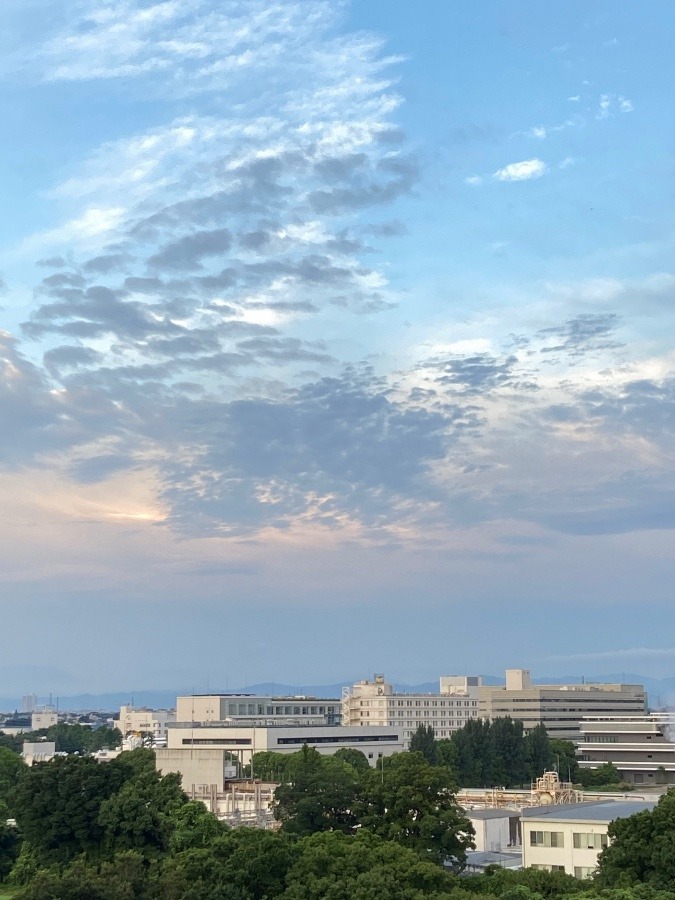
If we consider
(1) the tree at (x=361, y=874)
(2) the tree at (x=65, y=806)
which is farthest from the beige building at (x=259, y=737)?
(1) the tree at (x=361, y=874)

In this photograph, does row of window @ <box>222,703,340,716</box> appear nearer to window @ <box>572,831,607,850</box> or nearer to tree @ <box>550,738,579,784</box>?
tree @ <box>550,738,579,784</box>

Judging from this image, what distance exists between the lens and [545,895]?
1272 inches

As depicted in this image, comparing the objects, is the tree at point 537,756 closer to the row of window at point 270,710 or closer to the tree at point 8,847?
the row of window at point 270,710

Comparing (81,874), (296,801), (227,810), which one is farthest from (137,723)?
(81,874)

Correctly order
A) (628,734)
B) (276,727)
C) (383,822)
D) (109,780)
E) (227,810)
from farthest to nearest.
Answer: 1. (628,734)
2. (276,727)
3. (227,810)
4. (109,780)
5. (383,822)

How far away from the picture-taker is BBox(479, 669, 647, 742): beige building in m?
136

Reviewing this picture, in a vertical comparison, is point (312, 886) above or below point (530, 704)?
below

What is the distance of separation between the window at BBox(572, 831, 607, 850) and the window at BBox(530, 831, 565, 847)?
62 cm

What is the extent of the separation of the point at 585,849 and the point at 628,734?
73147 millimetres

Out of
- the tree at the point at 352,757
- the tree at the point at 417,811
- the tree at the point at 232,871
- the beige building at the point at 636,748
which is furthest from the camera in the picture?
the beige building at the point at 636,748

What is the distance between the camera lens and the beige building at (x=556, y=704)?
447 feet

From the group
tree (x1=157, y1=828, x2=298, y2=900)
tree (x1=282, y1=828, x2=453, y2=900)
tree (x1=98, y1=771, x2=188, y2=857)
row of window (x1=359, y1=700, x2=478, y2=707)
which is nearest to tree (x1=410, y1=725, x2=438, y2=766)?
row of window (x1=359, y1=700, x2=478, y2=707)

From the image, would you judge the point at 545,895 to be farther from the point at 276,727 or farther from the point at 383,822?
the point at 276,727

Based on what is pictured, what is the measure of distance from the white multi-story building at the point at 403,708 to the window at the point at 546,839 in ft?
280
